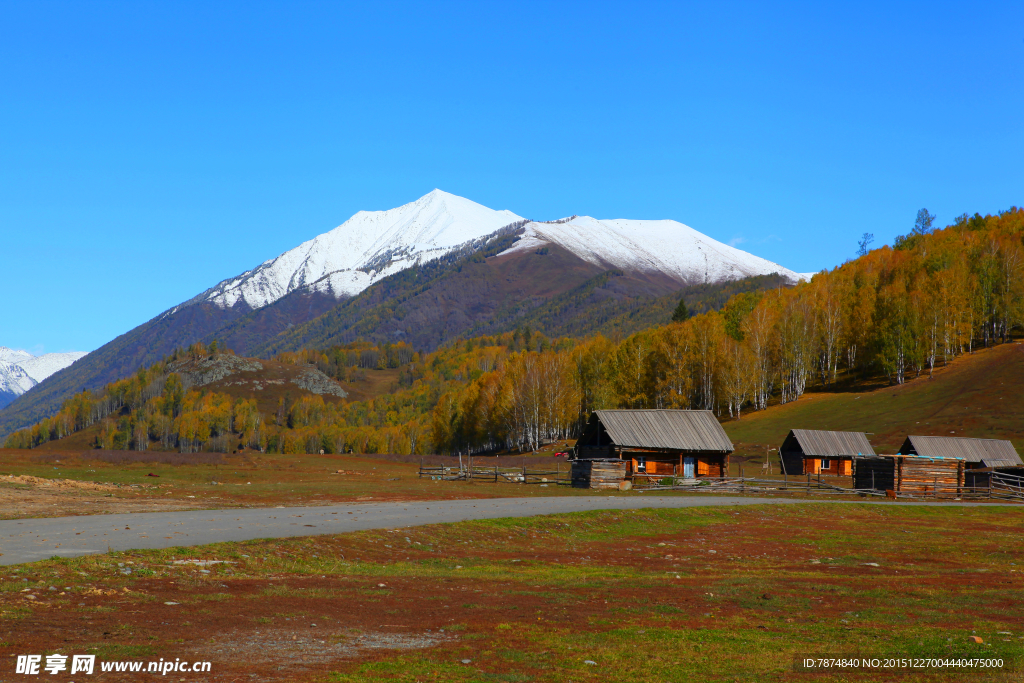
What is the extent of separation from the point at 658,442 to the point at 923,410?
4988 centimetres

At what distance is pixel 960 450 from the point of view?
67.9 metres

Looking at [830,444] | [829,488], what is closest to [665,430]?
[829,488]

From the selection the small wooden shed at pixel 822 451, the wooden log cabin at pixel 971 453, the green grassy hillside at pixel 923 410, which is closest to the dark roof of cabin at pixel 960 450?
the wooden log cabin at pixel 971 453

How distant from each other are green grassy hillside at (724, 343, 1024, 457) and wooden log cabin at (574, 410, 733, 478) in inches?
917

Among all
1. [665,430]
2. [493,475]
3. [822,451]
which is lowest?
[493,475]

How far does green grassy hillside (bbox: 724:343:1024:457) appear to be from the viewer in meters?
89.6

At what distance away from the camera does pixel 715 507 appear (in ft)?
143

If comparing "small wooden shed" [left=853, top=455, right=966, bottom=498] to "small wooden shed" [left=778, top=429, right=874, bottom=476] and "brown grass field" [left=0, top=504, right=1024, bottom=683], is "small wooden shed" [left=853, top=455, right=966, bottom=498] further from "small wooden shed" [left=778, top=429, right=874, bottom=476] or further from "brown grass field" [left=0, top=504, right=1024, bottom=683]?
"brown grass field" [left=0, top=504, right=1024, bottom=683]

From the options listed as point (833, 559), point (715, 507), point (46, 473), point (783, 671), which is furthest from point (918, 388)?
point (783, 671)

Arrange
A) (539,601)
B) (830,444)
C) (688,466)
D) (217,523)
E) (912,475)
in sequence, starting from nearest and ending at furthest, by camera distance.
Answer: (539,601) → (217,523) → (912,475) → (688,466) → (830,444)

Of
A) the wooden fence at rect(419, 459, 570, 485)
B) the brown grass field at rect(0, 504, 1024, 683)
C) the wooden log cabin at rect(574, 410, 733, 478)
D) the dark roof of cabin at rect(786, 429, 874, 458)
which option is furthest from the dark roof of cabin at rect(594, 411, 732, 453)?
the brown grass field at rect(0, 504, 1024, 683)

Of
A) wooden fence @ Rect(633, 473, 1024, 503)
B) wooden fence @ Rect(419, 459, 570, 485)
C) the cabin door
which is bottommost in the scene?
wooden fence @ Rect(419, 459, 570, 485)

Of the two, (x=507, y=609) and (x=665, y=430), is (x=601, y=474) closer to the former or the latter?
(x=665, y=430)

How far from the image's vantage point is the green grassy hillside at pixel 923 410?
89.6 m
